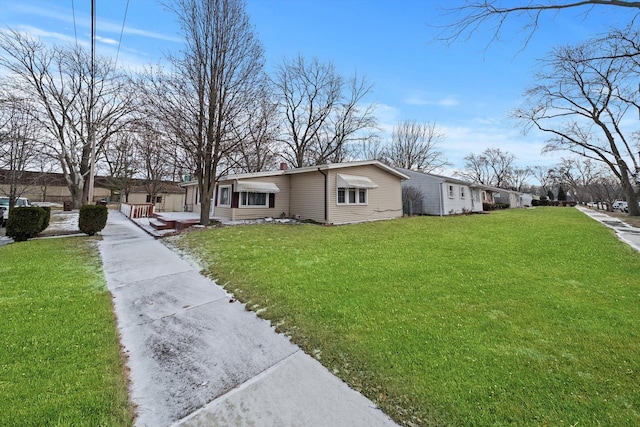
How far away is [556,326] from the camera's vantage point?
3.50 metres

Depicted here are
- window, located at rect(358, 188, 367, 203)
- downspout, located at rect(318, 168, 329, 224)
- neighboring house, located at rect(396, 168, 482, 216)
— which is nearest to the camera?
downspout, located at rect(318, 168, 329, 224)

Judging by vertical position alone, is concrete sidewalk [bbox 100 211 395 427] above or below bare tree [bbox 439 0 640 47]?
below

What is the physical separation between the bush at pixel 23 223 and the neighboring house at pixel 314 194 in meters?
7.38

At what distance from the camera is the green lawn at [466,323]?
228cm

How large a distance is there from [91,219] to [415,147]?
34136mm

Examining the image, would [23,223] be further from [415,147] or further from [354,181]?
[415,147]

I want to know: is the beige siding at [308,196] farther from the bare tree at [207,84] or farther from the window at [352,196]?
the bare tree at [207,84]

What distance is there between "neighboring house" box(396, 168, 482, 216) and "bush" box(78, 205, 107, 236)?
63.3 feet

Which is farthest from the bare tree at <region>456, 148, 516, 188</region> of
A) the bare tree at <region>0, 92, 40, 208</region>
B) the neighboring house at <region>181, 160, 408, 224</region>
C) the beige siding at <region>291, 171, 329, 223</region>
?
the bare tree at <region>0, 92, 40, 208</region>

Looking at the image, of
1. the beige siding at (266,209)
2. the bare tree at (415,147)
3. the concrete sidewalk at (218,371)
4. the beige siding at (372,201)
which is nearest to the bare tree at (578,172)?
the bare tree at (415,147)

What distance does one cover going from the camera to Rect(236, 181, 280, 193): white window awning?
14.0 meters

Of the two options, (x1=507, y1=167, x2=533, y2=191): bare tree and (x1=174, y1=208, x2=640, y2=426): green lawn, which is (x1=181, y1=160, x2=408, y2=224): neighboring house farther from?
(x1=507, y1=167, x2=533, y2=191): bare tree

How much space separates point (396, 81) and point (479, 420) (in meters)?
13.1

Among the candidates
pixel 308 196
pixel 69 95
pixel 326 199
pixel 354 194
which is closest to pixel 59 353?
pixel 326 199
